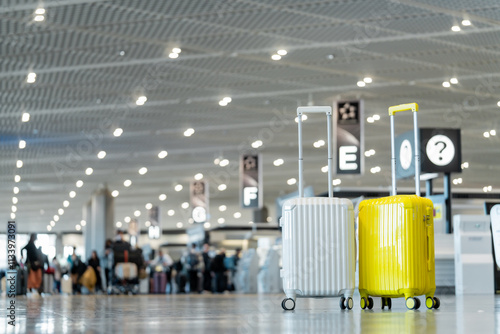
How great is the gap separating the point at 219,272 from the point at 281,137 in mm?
5121

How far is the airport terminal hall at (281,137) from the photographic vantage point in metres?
8.09

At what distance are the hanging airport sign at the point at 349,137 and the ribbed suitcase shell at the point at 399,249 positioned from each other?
12217 millimetres

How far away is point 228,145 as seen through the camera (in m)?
31.6

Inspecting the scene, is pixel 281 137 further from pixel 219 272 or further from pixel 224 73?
pixel 224 73

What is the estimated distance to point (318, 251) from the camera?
317 inches

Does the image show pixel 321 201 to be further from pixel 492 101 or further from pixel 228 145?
pixel 228 145

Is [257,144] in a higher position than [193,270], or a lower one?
higher

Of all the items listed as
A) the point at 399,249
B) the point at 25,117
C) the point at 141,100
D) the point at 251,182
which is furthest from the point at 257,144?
the point at 399,249

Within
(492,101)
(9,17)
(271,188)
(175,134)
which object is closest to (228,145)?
(175,134)

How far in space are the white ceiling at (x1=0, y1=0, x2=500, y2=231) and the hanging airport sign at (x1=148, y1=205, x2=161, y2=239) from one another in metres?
10.9

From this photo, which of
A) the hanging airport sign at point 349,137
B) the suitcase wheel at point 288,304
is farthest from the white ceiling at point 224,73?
the suitcase wheel at point 288,304

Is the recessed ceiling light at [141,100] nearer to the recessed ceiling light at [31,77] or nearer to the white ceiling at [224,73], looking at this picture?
the white ceiling at [224,73]

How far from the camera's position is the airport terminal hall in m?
8.09

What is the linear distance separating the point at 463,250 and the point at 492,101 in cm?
943
